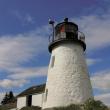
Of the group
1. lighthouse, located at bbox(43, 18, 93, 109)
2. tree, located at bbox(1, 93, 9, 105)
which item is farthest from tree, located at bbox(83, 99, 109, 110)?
tree, located at bbox(1, 93, 9, 105)

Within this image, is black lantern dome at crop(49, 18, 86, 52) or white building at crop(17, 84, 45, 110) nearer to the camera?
black lantern dome at crop(49, 18, 86, 52)

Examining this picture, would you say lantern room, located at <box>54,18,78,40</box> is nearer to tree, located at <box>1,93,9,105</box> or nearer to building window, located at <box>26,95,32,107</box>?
building window, located at <box>26,95,32,107</box>

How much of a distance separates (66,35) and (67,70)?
315 cm

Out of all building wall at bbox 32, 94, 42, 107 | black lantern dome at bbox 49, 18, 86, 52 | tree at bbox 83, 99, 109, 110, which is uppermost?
black lantern dome at bbox 49, 18, 86, 52

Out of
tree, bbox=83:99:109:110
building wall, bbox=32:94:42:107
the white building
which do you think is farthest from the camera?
the white building

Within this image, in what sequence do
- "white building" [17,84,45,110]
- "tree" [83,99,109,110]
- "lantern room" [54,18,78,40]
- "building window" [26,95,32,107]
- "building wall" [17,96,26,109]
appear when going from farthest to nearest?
"building wall" [17,96,26,109] → "building window" [26,95,32,107] → "white building" [17,84,45,110] → "lantern room" [54,18,78,40] → "tree" [83,99,109,110]

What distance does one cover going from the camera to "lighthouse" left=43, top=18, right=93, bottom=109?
20.3m

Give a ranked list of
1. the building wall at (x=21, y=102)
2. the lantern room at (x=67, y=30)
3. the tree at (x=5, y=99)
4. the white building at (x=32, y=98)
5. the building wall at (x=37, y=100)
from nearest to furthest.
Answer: the lantern room at (x=67, y=30)
the building wall at (x=37, y=100)
the white building at (x=32, y=98)
the building wall at (x=21, y=102)
the tree at (x=5, y=99)

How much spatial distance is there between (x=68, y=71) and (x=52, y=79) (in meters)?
1.55

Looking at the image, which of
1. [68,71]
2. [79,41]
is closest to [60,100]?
[68,71]

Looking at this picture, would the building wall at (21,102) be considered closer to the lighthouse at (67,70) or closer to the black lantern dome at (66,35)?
the lighthouse at (67,70)

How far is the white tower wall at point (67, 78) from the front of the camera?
20.2 metres

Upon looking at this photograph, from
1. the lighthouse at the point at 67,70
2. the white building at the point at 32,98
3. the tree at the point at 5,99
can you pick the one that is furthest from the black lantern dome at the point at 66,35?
the tree at the point at 5,99

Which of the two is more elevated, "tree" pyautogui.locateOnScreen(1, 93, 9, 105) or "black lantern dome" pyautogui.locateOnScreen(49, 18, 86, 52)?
"black lantern dome" pyautogui.locateOnScreen(49, 18, 86, 52)
